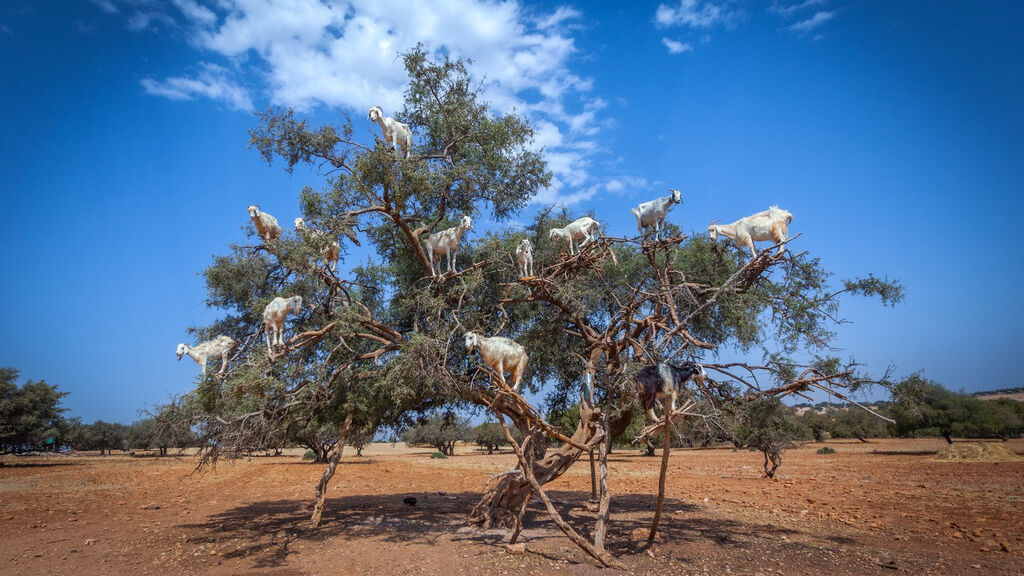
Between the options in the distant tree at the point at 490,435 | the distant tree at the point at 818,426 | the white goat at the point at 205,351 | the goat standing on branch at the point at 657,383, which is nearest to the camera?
the goat standing on branch at the point at 657,383

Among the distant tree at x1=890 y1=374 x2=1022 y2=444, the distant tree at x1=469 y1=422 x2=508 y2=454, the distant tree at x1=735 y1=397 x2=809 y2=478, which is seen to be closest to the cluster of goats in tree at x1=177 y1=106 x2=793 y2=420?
the distant tree at x1=735 y1=397 x2=809 y2=478

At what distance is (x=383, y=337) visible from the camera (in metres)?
10.8

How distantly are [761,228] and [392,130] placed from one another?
7.02 m

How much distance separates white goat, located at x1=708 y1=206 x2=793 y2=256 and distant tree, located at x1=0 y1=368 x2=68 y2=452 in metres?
38.2

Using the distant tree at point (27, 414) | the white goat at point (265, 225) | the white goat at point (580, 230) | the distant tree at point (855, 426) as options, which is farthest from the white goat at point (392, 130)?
the distant tree at point (855, 426)

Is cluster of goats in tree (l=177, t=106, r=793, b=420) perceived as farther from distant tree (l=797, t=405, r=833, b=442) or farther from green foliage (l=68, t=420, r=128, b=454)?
green foliage (l=68, t=420, r=128, b=454)

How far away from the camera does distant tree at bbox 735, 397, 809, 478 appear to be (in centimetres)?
976

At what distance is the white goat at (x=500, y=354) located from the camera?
8.66 m

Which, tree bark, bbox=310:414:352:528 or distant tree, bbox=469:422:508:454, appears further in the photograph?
distant tree, bbox=469:422:508:454

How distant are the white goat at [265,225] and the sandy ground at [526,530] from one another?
4.16m

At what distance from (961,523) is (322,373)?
44.2 ft

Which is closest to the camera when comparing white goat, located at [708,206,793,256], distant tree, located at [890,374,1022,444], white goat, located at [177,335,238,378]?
white goat, located at [708,206,793,256]

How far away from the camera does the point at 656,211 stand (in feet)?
30.2

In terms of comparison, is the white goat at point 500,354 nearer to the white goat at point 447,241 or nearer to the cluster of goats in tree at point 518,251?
the cluster of goats in tree at point 518,251
